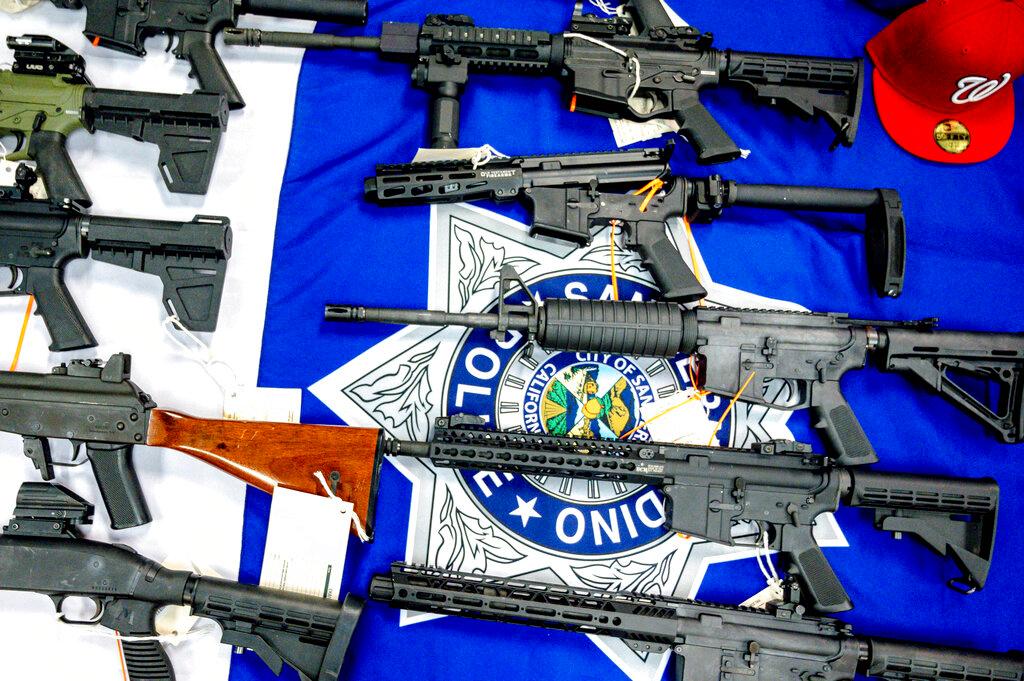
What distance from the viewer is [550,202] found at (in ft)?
12.0

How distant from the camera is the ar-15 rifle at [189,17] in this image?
3805 mm

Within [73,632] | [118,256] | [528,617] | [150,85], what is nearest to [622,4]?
[150,85]

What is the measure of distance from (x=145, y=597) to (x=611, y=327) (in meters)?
2.31

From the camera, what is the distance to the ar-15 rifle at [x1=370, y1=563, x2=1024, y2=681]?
3.12 meters

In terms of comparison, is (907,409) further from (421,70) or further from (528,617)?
(421,70)

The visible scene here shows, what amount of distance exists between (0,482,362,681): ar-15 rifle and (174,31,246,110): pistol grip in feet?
6.70

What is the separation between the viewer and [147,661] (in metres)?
3.22

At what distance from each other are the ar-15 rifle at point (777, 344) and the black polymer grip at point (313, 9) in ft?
5.28

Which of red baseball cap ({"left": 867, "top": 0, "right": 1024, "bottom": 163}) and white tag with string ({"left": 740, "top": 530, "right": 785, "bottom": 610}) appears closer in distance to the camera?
white tag with string ({"left": 740, "top": 530, "right": 785, "bottom": 610})

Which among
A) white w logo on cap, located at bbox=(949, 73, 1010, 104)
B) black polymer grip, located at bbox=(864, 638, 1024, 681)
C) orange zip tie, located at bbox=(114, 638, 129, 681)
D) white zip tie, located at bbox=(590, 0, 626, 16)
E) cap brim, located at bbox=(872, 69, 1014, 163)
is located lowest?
orange zip tie, located at bbox=(114, 638, 129, 681)

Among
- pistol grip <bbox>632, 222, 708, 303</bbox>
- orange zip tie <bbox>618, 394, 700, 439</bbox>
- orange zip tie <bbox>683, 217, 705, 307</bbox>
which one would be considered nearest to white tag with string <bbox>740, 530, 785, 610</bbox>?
orange zip tie <bbox>618, 394, 700, 439</bbox>

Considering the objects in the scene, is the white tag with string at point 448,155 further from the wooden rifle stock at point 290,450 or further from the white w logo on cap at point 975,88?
the white w logo on cap at point 975,88

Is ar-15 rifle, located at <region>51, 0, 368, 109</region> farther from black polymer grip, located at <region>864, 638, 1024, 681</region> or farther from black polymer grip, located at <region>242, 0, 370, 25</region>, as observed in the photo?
black polymer grip, located at <region>864, 638, 1024, 681</region>

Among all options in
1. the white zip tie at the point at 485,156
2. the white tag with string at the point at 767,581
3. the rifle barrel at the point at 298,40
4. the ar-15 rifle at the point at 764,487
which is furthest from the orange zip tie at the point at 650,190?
the white tag with string at the point at 767,581
